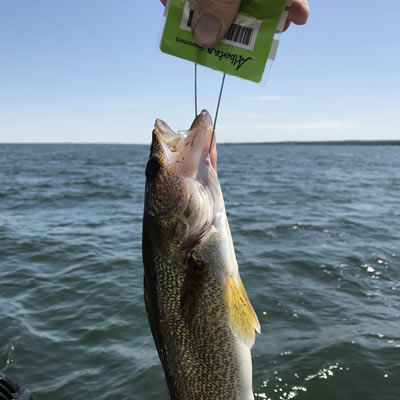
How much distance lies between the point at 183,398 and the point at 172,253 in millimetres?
Result: 862

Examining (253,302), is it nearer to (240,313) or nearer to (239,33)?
(240,313)

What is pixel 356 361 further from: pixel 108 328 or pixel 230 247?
pixel 230 247

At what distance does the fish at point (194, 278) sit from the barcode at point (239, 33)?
0.45m

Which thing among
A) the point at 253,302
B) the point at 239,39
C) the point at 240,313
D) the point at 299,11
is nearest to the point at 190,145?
the point at 239,39

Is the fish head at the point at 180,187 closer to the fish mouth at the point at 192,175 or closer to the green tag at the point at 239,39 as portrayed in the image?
the fish mouth at the point at 192,175

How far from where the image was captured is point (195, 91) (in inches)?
89.8

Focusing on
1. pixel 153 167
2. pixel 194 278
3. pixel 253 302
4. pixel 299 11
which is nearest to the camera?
pixel 299 11

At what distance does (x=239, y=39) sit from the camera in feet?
6.66

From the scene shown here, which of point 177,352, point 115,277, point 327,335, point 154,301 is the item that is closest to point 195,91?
point 154,301

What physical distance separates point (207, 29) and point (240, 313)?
5.14 ft

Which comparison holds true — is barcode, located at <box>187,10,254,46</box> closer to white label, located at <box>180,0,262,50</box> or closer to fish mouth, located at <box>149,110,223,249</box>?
white label, located at <box>180,0,262,50</box>

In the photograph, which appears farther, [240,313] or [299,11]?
[240,313]

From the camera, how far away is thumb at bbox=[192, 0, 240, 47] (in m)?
1.91

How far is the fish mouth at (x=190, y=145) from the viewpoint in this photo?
2.30 m
